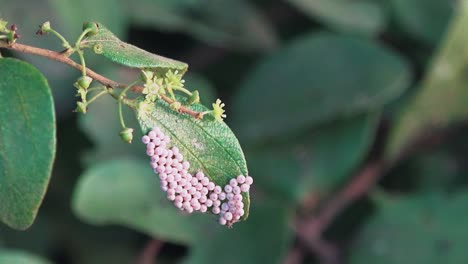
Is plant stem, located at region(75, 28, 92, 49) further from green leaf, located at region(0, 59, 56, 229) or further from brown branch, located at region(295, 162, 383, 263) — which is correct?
brown branch, located at region(295, 162, 383, 263)

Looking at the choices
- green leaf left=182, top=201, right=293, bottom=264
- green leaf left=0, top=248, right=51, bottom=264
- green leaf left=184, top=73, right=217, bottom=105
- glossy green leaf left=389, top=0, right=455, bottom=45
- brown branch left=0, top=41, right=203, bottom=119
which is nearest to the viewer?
brown branch left=0, top=41, right=203, bottom=119

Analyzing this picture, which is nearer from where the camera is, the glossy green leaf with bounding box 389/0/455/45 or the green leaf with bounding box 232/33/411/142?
the green leaf with bounding box 232/33/411/142

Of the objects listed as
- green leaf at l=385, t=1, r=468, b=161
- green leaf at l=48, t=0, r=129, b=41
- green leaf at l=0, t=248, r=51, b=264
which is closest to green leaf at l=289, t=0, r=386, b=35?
green leaf at l=385, t=1, r=468, b=161

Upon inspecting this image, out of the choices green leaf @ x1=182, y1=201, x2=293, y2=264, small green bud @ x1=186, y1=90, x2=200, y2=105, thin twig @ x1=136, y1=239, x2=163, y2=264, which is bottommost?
thin twig @ x1=136, y1=239, x2=163, y2=264

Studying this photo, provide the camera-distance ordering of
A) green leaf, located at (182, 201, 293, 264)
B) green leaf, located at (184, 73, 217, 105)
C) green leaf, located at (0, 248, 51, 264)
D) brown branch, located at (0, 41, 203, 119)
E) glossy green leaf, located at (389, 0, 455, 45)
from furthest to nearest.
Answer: glossy green leaf, located at (389, 0, 455, 45), green leaf, located at (184, 73, 217, 105), green leaf, located at (182, 201, 293, 264), green leaf, located at (0, 248, 51, 264), brown branch, located at (0, 41, 203, 119)

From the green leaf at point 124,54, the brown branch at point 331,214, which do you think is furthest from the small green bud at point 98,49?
the brown branch at point 331,214

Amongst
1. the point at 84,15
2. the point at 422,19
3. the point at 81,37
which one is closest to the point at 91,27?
the point at 81,37

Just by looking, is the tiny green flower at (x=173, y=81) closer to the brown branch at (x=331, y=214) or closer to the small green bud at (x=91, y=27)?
the small green bud at (x=91, y=27)

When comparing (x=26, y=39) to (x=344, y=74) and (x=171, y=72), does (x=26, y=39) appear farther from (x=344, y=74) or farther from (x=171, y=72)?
(x=171, y=72)
